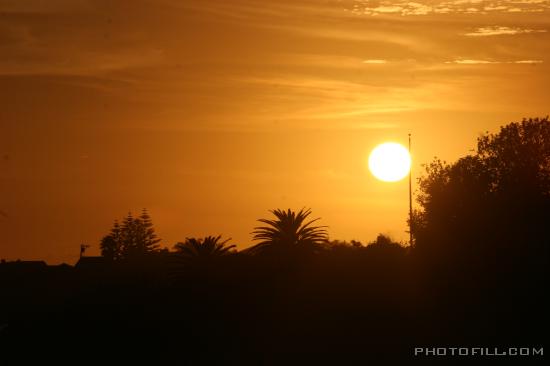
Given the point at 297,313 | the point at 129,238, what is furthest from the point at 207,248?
the point at 129,238

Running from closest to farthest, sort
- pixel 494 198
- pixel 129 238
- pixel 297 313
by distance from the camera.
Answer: pixel 297 313
pixel 494 198
pixel 129 238

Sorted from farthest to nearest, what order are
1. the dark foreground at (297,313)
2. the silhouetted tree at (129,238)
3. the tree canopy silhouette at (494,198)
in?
the silhouetted tree at (129,238), the tree canopy silhouette at (494,198), the dark foreground at (297,313)

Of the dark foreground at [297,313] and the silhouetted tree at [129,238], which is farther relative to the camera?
the silhouetted tree at [129,238]

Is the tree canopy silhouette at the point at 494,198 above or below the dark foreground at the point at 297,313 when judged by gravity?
above

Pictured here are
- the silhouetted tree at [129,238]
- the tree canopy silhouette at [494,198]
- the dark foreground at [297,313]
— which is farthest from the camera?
the silhouetted tree at [129,238]

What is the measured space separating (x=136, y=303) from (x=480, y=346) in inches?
1088

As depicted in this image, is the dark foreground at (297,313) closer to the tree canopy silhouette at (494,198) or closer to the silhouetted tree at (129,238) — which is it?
the tree canopy silhouette at (494,198)

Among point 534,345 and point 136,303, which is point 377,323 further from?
point 136,303

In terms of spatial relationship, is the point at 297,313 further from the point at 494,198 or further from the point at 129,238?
the point at 129,238

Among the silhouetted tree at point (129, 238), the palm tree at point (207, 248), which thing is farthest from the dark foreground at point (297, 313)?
the silhouetted tree at point (129, 238)

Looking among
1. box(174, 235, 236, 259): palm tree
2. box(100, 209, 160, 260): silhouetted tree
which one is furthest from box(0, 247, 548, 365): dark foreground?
box(100, 209, 160, 260): silhouetted tree

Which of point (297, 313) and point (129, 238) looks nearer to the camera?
point (297, 313)

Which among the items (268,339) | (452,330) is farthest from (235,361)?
(452,330)

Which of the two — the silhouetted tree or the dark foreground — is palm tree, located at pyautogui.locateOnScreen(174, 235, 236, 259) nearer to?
the dark foreground
